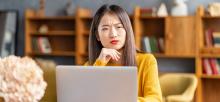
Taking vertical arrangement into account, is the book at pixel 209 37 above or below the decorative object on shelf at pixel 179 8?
below

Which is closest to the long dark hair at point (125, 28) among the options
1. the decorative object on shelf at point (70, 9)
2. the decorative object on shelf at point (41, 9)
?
the decorative object on shelf at point (70, 9)

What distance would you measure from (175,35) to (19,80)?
3.62m

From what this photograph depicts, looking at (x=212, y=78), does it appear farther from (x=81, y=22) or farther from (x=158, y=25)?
(x=81, y=22)

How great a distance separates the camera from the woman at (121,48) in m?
1.84

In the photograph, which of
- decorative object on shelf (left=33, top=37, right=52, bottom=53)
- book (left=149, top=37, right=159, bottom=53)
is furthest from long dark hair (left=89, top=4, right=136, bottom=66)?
decorative object on shelf (left=33, top=37, right=52, bottom=53)

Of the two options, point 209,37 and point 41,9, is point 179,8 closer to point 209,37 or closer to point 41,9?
point 209,37

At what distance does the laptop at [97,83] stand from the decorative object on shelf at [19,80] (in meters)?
0.14

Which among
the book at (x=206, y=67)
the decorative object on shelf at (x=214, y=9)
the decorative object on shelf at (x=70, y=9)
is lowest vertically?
the book at (x=206, y=67)

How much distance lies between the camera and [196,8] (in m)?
4.96

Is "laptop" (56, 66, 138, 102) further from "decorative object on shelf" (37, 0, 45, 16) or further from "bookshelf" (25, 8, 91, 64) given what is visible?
"decorative object on shelf" (37, 0, 45, 16)

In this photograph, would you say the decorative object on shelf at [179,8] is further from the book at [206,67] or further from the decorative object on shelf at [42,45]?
the decorative object on shelf at [42,45]

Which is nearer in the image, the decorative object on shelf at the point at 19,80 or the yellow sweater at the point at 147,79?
the decorative object on shelf at the point at 19,80

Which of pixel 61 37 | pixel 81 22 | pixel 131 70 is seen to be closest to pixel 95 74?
pixel 131 70

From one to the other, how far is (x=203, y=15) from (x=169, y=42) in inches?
20.2
